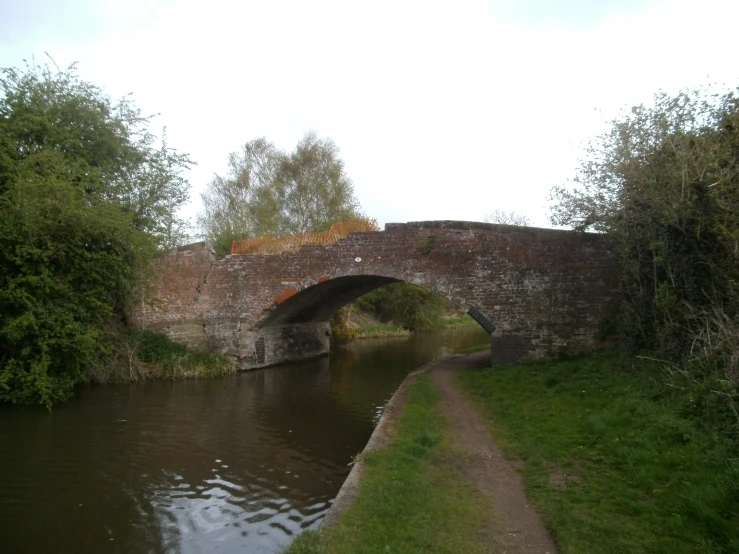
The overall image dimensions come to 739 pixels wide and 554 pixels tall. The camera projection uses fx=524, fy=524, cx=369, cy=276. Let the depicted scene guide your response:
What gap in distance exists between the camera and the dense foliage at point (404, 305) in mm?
31391

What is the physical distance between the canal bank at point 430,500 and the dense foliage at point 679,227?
284cm

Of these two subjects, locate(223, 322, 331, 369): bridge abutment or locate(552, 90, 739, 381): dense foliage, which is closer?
locate(552, 90, 739, 381): dense foliage

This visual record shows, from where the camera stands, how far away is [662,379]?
24.8 ft

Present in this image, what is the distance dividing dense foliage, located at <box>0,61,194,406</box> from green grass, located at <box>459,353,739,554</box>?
29.9ft

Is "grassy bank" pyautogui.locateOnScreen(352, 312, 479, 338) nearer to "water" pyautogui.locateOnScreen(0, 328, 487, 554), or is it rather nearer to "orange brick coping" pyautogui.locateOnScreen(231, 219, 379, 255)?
"orange brick coping" pyautogui.locateOnScreen(231, 219, 379, 255)

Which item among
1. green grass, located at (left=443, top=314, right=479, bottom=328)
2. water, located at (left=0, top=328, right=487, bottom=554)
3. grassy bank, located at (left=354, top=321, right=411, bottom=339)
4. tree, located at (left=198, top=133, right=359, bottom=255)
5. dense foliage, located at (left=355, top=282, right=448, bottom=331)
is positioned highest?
tree, located at (left=198, top=133, right=359, bottom=255)

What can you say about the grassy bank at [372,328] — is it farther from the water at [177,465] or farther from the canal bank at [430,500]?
the canal bank at [430,500]

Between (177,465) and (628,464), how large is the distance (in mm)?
6084

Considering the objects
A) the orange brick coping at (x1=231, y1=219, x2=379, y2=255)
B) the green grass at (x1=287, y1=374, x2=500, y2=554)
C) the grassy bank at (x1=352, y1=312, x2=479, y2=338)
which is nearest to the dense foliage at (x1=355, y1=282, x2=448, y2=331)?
the grassy bank at (x1=352, y1=312, x2=479, y2=338)

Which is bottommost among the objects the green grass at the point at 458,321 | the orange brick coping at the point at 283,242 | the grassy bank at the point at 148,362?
the grassy bank at the point at 148,362

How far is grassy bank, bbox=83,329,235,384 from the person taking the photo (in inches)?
546

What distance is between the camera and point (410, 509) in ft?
16.3

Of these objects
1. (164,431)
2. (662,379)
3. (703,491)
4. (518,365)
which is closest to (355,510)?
(703,491)

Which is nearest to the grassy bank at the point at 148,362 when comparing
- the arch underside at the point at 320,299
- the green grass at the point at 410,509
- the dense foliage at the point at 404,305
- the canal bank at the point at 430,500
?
the arch underside at the point at 320,299
